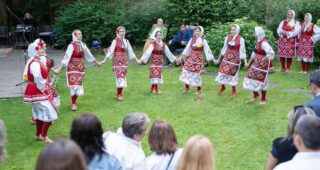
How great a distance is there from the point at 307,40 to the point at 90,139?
35.0 feet

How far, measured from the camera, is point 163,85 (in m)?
12.2

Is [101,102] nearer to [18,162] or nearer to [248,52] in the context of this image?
[18,162]

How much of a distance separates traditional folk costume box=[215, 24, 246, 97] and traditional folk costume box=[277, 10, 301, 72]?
3.40 meters

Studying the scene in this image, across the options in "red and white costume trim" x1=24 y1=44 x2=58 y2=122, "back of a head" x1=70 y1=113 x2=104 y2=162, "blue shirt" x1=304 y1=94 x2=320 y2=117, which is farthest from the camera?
"red and white costume trim" x1=24 y1=44 x2=58 y2=122

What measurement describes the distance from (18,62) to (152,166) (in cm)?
1279

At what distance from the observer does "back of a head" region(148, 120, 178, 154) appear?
4.16 metres

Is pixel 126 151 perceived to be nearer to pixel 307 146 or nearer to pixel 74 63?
pixel 307 146

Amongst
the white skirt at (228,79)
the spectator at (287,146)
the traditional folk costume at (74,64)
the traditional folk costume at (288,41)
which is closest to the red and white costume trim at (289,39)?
the traditional folk costume at (288,41)

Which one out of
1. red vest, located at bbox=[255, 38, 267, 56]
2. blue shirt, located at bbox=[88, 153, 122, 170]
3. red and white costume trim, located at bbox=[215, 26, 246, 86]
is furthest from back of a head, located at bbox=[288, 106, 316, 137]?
red and white costume trim, located at bbox=[215, 26, 246, 86]

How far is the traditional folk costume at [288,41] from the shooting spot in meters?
13.4

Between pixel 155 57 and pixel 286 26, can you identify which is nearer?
pixel 155 57

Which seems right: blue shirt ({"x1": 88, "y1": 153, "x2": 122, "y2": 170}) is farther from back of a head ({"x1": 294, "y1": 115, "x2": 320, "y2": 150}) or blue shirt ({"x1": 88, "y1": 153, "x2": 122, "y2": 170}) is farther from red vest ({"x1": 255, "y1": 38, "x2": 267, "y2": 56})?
red vest ({"x1": 255, "y1": 38, "x2": 267, "y2": 56})

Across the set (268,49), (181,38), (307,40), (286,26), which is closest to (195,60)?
(268,49)

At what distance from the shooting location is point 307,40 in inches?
526
